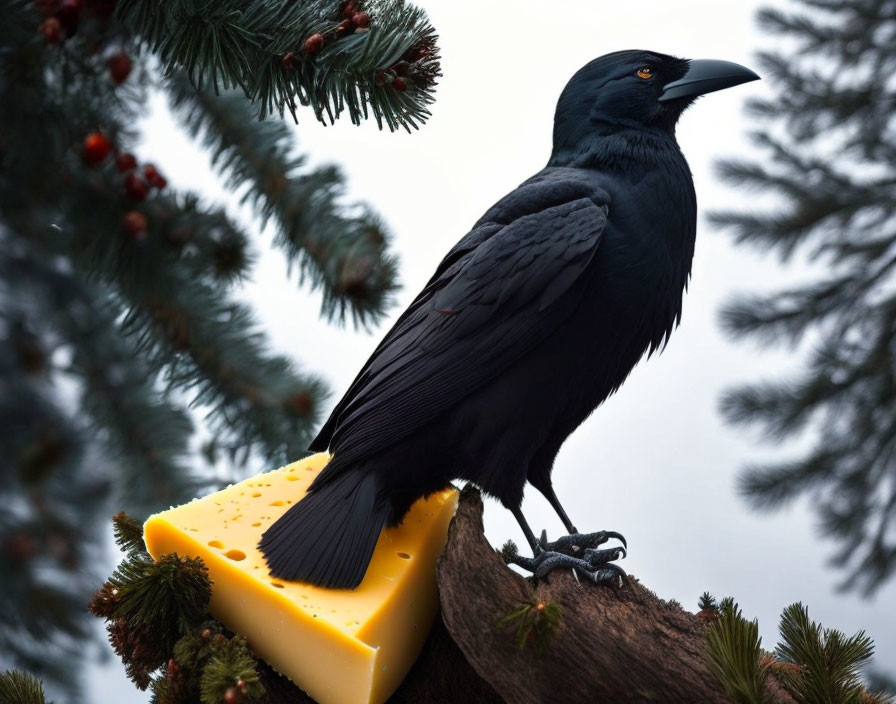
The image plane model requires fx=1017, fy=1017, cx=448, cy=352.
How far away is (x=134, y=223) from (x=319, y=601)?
872mm

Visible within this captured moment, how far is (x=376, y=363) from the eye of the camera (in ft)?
5.91

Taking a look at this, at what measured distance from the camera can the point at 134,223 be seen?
202 cm

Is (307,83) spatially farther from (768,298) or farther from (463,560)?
(768,298)

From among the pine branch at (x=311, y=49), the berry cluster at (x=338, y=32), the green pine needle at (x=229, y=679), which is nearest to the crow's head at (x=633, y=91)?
the pine branch at (x=311, y=49)

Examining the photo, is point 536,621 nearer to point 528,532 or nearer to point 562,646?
point 562,646

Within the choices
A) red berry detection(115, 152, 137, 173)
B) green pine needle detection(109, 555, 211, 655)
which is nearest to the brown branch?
green pine needle detection(109, 555, 211, 655)

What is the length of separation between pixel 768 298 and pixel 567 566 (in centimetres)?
272

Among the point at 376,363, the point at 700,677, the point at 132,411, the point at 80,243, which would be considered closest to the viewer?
the point at 700,677

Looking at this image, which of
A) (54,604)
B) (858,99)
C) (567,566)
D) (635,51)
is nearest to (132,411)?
(54,604)

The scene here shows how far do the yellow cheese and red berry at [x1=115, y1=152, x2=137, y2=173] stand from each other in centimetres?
68

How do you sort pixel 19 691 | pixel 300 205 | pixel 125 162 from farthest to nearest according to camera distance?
1. pixel 300 205
2. pixel 125 162
3. pixel 19 691

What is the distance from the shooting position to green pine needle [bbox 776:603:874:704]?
1.42 meters

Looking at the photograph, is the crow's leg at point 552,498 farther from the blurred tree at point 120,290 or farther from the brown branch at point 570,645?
the blurred tree at point 120,290

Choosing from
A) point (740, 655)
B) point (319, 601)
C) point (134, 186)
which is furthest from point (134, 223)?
point (740, 655)
